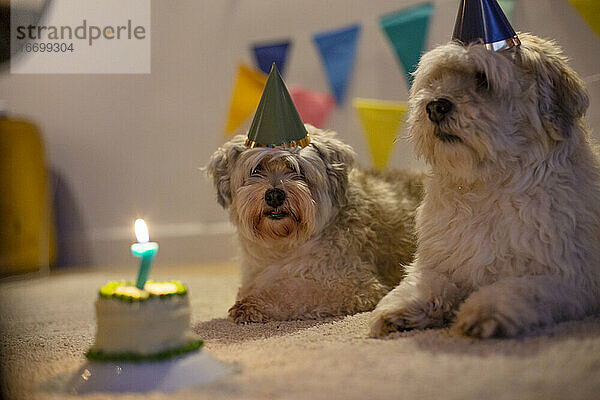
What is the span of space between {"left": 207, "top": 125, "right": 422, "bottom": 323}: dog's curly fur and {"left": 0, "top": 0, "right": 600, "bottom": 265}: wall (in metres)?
0.51

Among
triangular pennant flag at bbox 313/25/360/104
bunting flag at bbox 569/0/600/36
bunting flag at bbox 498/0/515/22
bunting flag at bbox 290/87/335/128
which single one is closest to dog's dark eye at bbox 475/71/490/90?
bunting flag at bbox 569/0/600/36

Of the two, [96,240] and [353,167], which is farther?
[96,240]

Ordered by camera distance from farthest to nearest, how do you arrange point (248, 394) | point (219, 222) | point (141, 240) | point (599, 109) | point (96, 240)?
point (219, 222) → point (96, 240) → point (599, 109) → point (141, 240) → point (248, 394)

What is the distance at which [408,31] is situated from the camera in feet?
8.85

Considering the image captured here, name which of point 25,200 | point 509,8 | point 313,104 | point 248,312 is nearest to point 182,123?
point 313,104

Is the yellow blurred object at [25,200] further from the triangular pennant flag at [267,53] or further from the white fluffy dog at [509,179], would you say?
the white fluffy dog at [509,179]

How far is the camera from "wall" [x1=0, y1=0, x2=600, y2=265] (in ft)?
8.78

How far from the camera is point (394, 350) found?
132 cm

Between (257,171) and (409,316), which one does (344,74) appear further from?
(409,316)

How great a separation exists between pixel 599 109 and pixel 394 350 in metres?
1.13

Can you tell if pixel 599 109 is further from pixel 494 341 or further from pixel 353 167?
pixel 494 341

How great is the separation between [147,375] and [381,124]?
2.02 metres

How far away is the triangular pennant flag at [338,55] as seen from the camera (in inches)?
117

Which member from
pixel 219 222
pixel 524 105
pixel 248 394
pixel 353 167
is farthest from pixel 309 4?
pixel 248 394
